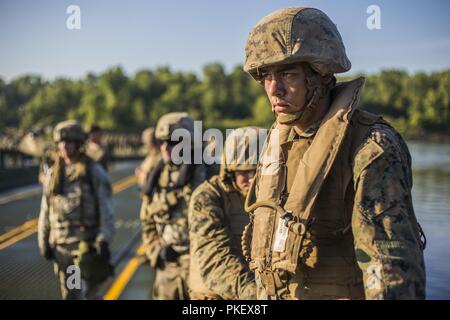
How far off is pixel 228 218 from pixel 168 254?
6.86ft

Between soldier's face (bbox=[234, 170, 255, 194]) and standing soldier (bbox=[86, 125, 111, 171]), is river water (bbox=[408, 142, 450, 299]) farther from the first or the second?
standing soldier (bbox=[86, 125, 111, 171])

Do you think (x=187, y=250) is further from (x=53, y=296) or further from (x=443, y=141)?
(x=443, y=141)

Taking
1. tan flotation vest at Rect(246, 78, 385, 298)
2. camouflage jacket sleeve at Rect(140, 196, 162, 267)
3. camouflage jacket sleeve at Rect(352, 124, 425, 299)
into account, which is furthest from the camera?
camouflage jacket sleeve at Rect(140, 196, 162, 267)

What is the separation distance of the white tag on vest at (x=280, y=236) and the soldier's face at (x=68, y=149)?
17.7ft

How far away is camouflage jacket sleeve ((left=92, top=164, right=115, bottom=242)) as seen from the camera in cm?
757

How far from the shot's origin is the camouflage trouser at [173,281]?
6.51 meters

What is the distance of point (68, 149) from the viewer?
25.5 feet

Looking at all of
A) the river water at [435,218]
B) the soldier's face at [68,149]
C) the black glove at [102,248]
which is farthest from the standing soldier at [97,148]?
the river water at [435,218]

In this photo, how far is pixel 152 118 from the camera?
12862cm

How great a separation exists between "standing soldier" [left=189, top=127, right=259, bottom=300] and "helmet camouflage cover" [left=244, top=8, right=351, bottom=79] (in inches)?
64.2

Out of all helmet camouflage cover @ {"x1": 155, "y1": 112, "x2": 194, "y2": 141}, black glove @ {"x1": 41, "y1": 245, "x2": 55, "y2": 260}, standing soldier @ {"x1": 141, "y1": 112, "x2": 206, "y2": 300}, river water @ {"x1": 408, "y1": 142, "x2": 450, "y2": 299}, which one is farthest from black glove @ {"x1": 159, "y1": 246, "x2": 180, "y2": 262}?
river water @ {"x1": 408, "y1": 142, "x2": 450, "y2": 299}

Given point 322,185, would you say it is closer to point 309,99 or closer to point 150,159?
point 309,99

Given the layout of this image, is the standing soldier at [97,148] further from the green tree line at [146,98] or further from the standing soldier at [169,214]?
the green tree line at [146,98]

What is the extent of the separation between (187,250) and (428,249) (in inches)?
231
